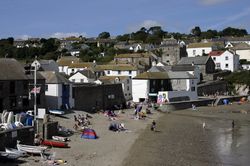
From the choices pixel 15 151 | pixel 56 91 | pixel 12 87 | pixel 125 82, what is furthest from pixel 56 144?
pixel 125 82

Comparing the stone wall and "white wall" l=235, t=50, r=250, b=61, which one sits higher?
"white wall" l=235, t=50, r=250, b=61

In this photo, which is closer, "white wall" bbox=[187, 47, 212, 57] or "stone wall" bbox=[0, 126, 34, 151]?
"stone wall" bbox=[0, 126, 34, 151]

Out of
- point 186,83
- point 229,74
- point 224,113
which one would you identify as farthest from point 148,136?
point 229,74

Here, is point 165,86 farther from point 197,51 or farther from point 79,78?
point 197,51

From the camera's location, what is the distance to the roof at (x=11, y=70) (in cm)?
3922

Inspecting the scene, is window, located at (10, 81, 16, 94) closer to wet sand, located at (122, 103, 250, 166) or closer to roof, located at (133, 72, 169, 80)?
wet sand, located at (122, 103, 250, 166)

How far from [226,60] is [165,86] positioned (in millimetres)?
28079

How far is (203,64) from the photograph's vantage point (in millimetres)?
82375

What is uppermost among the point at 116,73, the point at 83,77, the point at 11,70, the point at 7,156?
the point at 116,73

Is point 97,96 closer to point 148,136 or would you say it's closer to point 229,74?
point 148,136

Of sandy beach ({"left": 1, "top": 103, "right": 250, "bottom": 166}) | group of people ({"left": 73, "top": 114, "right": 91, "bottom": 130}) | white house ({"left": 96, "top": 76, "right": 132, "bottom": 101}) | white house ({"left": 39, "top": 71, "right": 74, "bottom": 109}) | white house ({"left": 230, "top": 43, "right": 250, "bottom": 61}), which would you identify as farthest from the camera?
white house ({"left": 230, "top": 43, "right": 250, "bottom": 61})

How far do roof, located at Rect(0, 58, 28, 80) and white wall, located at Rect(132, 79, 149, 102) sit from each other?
85.0 feet

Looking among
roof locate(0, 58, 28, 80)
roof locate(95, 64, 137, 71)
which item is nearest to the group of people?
roof locate(0, 58, 28, 80)

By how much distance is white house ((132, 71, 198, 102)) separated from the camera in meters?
63.9
